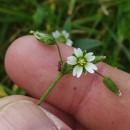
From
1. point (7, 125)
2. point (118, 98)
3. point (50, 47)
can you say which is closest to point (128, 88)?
point (118, 98)

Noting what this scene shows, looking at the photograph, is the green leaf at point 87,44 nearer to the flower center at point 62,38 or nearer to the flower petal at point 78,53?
the flower center at point 62,38

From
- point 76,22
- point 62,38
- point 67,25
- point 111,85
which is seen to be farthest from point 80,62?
point 76,22

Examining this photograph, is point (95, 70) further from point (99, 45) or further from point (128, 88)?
point (99, 45)

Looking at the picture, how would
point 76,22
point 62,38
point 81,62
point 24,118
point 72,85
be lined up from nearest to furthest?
point 24,118
point 81,62
point 72,85
point 62,38
point 76,22

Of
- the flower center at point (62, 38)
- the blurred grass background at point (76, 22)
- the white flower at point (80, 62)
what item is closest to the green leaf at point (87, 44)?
the blurred grass background at point (76, 22)

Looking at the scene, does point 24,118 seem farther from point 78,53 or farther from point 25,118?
point 78,53

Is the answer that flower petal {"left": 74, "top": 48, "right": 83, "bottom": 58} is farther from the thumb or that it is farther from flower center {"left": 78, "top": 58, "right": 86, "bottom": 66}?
the thumb
